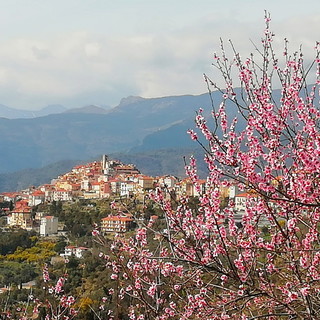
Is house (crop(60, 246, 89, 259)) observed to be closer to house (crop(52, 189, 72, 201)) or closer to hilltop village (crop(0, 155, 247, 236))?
hilltop village (crop(0, 155, 247, 236))

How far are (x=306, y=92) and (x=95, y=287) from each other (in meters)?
15.1

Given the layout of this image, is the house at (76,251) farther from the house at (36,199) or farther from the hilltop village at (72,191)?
the house at (36,199)

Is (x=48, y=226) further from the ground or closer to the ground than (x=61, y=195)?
further from the ground

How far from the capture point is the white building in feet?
118

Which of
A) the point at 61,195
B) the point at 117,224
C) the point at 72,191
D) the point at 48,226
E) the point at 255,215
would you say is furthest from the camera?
the point at 72,191

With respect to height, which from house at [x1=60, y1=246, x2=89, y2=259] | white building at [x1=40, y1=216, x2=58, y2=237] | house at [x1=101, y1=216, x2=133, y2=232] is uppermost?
house at [x1=101, y1=216, x2=133, y2=232]

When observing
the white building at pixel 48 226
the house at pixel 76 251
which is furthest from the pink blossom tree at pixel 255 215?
the white building at pixel 48 226

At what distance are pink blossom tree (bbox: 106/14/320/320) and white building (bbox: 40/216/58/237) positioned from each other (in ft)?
108

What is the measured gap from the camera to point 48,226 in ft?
119

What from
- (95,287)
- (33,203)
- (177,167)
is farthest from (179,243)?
(177,167)

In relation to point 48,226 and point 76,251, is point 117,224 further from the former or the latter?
point 48,226

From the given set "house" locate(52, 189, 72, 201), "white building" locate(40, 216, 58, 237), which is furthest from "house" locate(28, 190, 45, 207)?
"white building" locate(40, 216, 58, 237)

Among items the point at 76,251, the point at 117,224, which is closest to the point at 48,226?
the point at 76,251

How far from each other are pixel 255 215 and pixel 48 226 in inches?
1342
